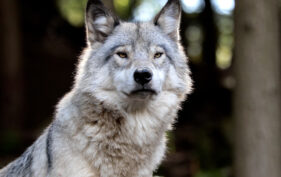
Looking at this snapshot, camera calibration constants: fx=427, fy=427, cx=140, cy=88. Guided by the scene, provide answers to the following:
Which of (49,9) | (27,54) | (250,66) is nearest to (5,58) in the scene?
(27,54)

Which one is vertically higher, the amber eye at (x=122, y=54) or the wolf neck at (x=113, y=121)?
the amber eye at (x=122, y=54)

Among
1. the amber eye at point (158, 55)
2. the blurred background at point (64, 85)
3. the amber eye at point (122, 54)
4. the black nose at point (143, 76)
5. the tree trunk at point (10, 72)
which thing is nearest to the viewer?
the black nose at point (143, 76)

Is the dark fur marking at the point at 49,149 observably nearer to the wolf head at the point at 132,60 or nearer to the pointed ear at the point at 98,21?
the wolf head at the point at 132,60

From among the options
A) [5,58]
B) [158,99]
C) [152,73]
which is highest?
[152,73]

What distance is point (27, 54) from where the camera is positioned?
18.5 meters

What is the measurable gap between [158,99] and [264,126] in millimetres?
3047

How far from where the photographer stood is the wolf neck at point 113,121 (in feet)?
17.1

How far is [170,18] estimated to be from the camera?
5.90 meters

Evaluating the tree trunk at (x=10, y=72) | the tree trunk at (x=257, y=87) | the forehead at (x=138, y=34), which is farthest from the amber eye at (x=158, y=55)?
the tree trunk at (x=10, y=72)

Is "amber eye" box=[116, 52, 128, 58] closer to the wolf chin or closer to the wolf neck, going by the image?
the wolf chin

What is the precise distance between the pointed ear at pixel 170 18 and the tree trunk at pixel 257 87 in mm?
2237

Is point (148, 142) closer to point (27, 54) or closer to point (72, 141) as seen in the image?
point (72, 141)

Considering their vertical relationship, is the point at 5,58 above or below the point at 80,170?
below

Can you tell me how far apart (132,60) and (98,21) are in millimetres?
775
